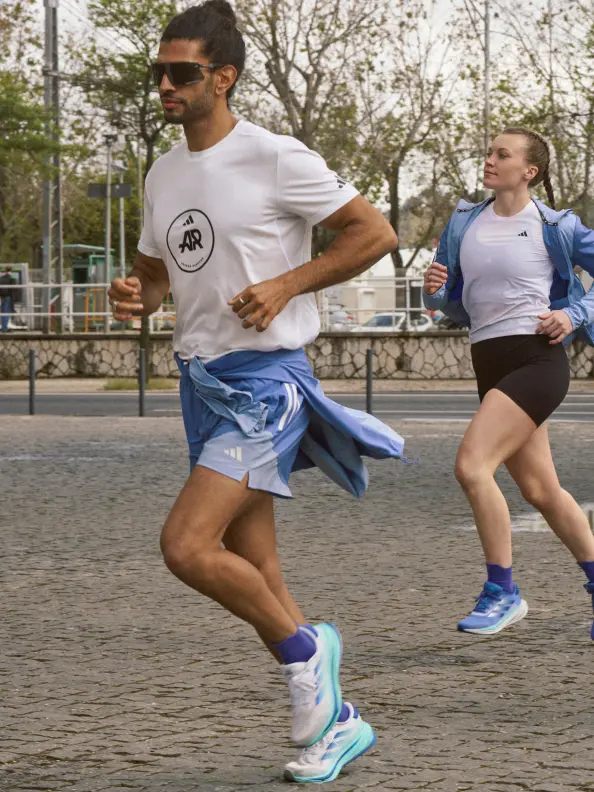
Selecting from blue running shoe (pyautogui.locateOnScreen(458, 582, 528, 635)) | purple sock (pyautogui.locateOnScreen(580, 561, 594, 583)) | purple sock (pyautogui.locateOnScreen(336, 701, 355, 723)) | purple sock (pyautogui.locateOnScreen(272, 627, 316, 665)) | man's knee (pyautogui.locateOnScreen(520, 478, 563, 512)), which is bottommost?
blue running shoe (pyautogui.locateOnScreen(458, 582, 528, 635))

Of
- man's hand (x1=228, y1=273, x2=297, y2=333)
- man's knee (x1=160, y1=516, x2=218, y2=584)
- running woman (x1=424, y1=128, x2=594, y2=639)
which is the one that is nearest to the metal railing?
running woman (x1=424, y1=128, x2=594, y2=639)

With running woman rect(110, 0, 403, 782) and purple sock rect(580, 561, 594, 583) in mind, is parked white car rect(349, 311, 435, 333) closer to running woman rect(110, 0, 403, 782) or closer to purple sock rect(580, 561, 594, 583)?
purple sock rect(580, 561, 594, 583)

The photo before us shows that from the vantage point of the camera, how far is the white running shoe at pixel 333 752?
4102 millimetres

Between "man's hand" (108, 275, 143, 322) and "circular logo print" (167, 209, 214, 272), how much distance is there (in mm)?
233

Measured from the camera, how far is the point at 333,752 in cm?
418

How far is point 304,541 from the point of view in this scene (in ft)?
28.8

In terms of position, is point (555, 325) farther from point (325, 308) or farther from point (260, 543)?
point (325, 308)

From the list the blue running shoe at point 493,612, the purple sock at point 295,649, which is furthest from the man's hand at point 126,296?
the blue running shoe at point 493,612

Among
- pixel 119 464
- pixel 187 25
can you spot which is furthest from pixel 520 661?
pixel 119 464

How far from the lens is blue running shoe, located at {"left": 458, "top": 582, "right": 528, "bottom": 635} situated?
601 centimetres

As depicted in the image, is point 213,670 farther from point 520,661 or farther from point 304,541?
point 304,541

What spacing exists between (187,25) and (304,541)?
4874 millimetres

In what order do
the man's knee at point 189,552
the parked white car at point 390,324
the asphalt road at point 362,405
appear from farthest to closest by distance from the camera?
the parked white car at point 390,324, the asphalt road at point 362,405, the man's knee at point 189,552

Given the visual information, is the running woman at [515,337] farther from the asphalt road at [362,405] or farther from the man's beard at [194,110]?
the asphalt road at [362,405]
